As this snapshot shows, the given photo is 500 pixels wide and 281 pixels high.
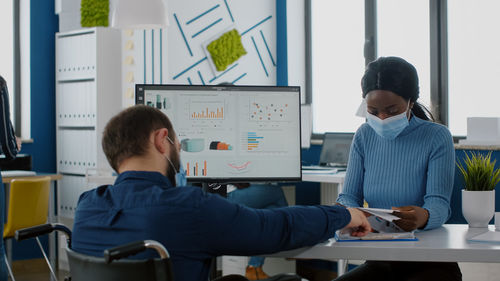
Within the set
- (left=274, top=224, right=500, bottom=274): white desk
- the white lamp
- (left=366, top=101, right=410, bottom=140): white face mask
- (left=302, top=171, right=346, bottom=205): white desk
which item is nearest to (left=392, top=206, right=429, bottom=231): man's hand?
(left=274, top=224, right=500, bottom=274): white desk

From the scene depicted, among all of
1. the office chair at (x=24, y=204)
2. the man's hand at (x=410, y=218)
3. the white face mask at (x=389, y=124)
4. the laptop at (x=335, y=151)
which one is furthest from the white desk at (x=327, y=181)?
the man's hand at (x=410, y=218)

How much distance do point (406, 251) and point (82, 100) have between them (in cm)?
377

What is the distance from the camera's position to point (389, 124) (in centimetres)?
220

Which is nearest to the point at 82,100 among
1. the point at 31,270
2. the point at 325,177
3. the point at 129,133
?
the point at 31,270

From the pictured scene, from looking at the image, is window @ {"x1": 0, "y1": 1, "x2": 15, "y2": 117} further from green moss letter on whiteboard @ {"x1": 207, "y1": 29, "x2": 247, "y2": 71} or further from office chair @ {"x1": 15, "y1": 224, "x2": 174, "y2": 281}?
office chair @ {"x1": 15, "y1": 224, "x2": 174, "y2": 281}

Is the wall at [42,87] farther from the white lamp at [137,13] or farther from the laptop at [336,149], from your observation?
the laptop at [336,149]

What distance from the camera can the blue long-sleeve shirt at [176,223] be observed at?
4.52 ft

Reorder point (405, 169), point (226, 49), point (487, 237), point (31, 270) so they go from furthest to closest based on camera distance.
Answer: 1. point (226, 49)
2. point (31, 270)
3. point (405, 169)
4. point (487, 237)

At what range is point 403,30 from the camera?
17.2ft

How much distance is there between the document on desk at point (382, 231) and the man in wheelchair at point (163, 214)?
25 cm

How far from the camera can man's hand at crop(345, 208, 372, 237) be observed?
5.70 ft

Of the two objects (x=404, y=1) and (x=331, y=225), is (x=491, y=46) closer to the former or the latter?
(x=404, y=1)

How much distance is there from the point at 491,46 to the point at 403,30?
0.81 m

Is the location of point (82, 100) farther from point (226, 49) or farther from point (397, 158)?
point (397, 158)
